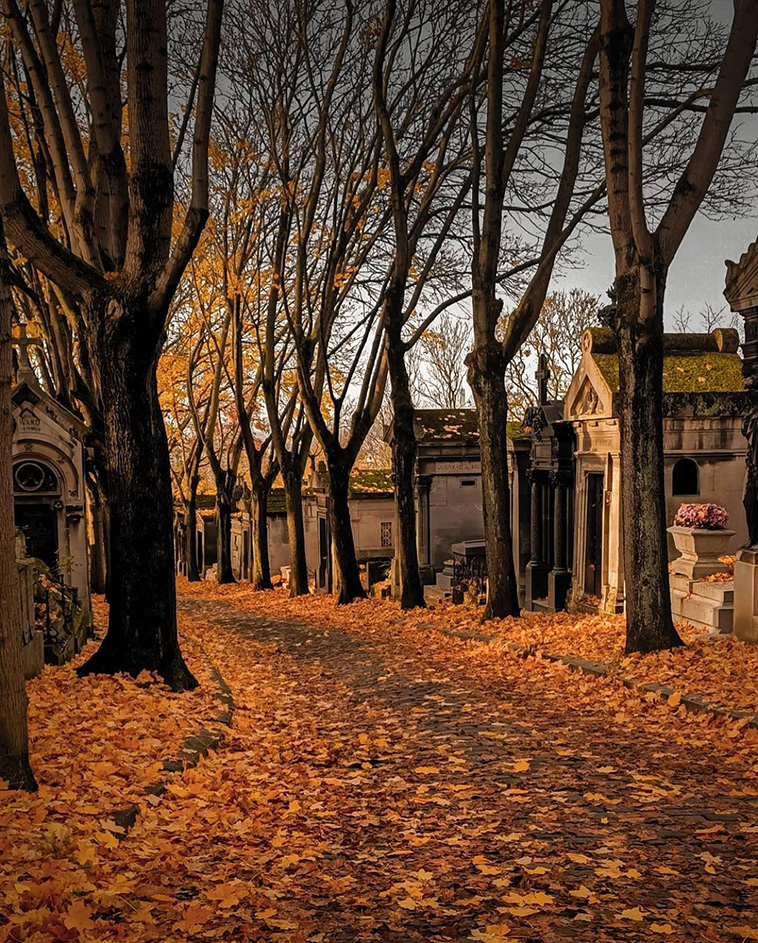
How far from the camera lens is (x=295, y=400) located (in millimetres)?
20656

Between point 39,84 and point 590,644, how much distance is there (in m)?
8.89

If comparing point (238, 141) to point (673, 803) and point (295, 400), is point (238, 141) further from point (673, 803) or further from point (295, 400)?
point (673, 803)

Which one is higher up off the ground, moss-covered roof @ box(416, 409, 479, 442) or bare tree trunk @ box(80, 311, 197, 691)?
moss-covered roof @ box(416, 409, 479, 442)

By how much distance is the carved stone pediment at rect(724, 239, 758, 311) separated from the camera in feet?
28.3

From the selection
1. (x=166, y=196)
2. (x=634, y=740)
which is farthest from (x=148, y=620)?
(x=634, y=740)

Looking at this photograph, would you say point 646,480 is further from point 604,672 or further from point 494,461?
point 494,461

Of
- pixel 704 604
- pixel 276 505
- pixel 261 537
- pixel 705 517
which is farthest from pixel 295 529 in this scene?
pixel 704 604

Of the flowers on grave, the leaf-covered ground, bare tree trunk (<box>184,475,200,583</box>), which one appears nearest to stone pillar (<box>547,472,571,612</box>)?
the flowers on grave

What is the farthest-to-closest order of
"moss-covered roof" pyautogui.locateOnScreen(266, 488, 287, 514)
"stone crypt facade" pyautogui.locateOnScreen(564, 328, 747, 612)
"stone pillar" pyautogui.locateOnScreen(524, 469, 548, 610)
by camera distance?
"moss-covered roof" pyautogui.locateOnScreen(266, 488, 287, 514), "stone pillar" pyautogui.locateOnScreen(524, 469, 548, 610), "stone crypt facade" pyautogui.locateOnScreen(564, 328, 747, 612)

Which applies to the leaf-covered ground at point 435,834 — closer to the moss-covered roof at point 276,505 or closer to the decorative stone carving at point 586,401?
the decorative stone carving at point 586,401

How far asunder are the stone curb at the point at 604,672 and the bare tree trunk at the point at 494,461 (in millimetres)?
1019

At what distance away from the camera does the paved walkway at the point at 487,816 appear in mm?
3432

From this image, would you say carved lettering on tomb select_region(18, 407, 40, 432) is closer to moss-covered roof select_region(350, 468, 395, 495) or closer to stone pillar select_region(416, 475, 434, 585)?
stone pillar select_region(416, 475, 434, 585)

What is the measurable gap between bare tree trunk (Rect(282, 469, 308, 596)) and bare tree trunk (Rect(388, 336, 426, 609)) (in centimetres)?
538
